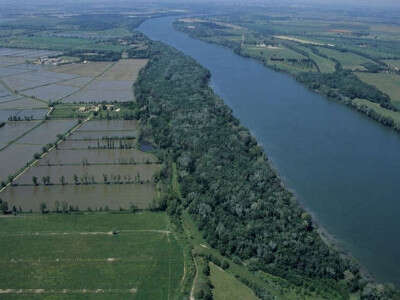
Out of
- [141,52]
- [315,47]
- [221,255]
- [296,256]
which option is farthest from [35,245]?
[315,47]

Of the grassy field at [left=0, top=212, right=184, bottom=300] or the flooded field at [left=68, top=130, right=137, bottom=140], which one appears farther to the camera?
the flooded field at [left=68, top=130, right=137, bottom=140]

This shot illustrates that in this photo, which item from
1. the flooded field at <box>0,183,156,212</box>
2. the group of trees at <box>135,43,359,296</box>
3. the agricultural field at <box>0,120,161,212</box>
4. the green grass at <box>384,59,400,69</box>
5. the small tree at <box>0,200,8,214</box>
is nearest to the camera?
the group of trees at <box>135,43,359,296</box>

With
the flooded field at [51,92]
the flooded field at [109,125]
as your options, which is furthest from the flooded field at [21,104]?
the flooded field at [109,125]

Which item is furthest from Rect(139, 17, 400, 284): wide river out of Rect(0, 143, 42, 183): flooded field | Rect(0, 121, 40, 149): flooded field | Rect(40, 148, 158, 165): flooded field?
Rect(0, 121, 40, 149): flooded field

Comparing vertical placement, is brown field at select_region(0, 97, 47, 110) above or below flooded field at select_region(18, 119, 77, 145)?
above

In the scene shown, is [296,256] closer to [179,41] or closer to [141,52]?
[141,52]

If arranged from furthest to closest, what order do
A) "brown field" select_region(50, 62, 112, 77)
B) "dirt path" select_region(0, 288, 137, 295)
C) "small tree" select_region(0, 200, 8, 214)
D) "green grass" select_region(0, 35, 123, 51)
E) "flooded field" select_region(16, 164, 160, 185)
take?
"green grass" select_region(0, 35, 123, 51), "brown field" select_region(50, 62, 112, 77), "flooded field" select_region(16, 164, 160, 185), "small tree" select_region(0, 200, 8, 214), "dirt path" select_region(0, 288, 137, 295)

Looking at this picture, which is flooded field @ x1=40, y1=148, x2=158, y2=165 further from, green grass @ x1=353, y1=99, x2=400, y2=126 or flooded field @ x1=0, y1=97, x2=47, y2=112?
green grass @ x1=353, y1=99, x2=400, y2=126

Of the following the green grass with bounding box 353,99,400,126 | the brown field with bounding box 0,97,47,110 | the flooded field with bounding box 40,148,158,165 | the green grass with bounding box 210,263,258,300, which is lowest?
the green grass with bounding box 210,263,258,300
